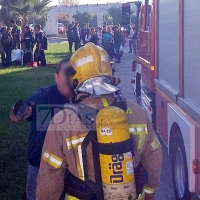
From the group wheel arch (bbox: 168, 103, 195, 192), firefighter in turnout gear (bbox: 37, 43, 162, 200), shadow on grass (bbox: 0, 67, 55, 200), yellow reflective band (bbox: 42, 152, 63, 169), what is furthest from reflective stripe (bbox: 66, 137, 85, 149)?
shadow on grass (bbox: 0, 67, 55, 200)

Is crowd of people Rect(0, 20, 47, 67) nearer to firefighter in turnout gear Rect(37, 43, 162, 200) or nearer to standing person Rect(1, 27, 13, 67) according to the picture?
standing person Rect(1, 27, 13, 67)

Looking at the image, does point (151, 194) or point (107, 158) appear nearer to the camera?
point (107, 158)

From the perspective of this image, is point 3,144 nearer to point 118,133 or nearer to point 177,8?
point 177,8

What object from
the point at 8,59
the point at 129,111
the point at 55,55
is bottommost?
the point at 55,55

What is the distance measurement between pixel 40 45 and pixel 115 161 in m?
17.4

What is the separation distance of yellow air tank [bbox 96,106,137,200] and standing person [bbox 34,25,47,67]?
1729 centimetres

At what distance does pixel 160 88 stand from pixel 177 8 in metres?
1.42

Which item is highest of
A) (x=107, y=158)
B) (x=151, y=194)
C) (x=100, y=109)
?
(x=100, y=109)

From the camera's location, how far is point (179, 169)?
16.8 ft

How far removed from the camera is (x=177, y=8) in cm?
497

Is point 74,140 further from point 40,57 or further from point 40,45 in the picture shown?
point 40,57

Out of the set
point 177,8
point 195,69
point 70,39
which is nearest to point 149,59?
point 177,8

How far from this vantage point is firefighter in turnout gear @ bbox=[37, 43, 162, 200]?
235cm

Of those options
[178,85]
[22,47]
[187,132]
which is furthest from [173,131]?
[22,47]
